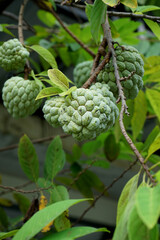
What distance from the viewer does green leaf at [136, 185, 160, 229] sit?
1.57ft

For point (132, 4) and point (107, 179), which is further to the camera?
point (107, 179)

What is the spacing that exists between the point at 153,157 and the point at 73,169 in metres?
0.76

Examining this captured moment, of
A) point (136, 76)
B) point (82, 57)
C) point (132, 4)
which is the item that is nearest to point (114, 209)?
point (82, 57)

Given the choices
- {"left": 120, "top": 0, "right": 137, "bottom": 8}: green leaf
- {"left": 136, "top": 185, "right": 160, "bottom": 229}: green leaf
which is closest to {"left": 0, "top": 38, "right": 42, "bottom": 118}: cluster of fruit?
{"left": 120, "top": 0, "right": 137, "bottom": 8}: green leaf

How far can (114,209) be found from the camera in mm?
2631

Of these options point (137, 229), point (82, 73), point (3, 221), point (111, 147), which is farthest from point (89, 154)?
point (137, 229)

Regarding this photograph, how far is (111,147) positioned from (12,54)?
0.88 m

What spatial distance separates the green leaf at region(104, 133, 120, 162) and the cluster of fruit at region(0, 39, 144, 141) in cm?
60

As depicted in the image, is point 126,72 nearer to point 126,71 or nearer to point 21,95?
point 126,71

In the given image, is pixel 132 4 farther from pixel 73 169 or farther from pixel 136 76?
pixel 73 169

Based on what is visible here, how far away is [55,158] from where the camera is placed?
4.56ft

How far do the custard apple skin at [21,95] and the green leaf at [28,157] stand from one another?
9.3 inches

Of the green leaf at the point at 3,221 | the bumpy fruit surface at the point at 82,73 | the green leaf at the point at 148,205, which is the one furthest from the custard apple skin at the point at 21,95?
the green leaf at the point at 3,221

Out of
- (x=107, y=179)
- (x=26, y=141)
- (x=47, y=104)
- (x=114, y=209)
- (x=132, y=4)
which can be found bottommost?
(x=114, y=209)
